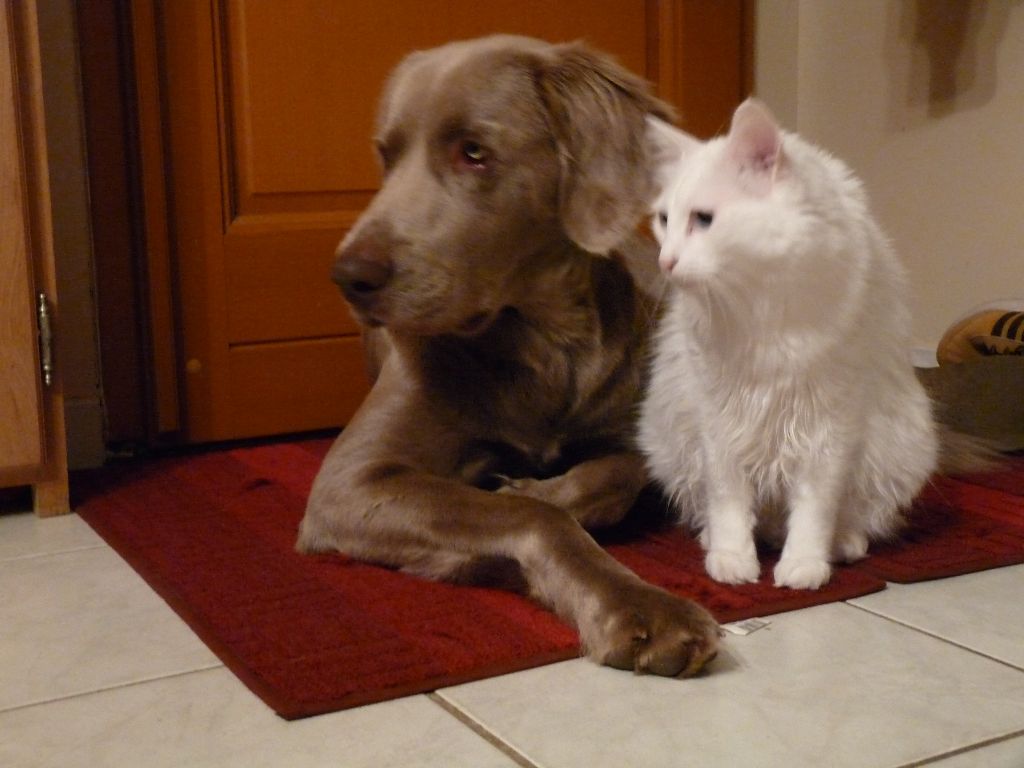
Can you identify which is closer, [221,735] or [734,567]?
[221,735]

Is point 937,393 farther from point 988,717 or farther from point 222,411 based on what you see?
point 222,411

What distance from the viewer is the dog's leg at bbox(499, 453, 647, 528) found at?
1.72 meters

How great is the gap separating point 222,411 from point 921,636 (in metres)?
1.65

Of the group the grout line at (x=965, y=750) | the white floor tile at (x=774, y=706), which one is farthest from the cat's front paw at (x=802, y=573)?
the grout line at (x=965, y=750)

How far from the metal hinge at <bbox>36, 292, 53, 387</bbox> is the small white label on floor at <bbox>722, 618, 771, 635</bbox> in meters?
1.24

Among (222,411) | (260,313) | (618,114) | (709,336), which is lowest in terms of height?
(222,411)

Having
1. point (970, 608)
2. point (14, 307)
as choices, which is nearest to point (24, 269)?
point (14, 307)

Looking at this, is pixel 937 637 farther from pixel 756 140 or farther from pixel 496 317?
pixel 496 317

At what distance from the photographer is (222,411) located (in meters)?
2.59

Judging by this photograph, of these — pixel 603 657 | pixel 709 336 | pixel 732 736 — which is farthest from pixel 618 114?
pixel 732 736

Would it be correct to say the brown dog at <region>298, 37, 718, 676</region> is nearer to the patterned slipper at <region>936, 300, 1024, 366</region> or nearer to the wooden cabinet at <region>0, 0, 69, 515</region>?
the wooden cabinet at <region>0, 0, 69, 515</region>

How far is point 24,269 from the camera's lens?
1.97 meters

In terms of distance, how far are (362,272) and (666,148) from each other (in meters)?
0.43

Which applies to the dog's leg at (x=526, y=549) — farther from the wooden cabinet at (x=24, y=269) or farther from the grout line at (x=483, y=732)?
the wooden cabinet at (x=24, y=269)
